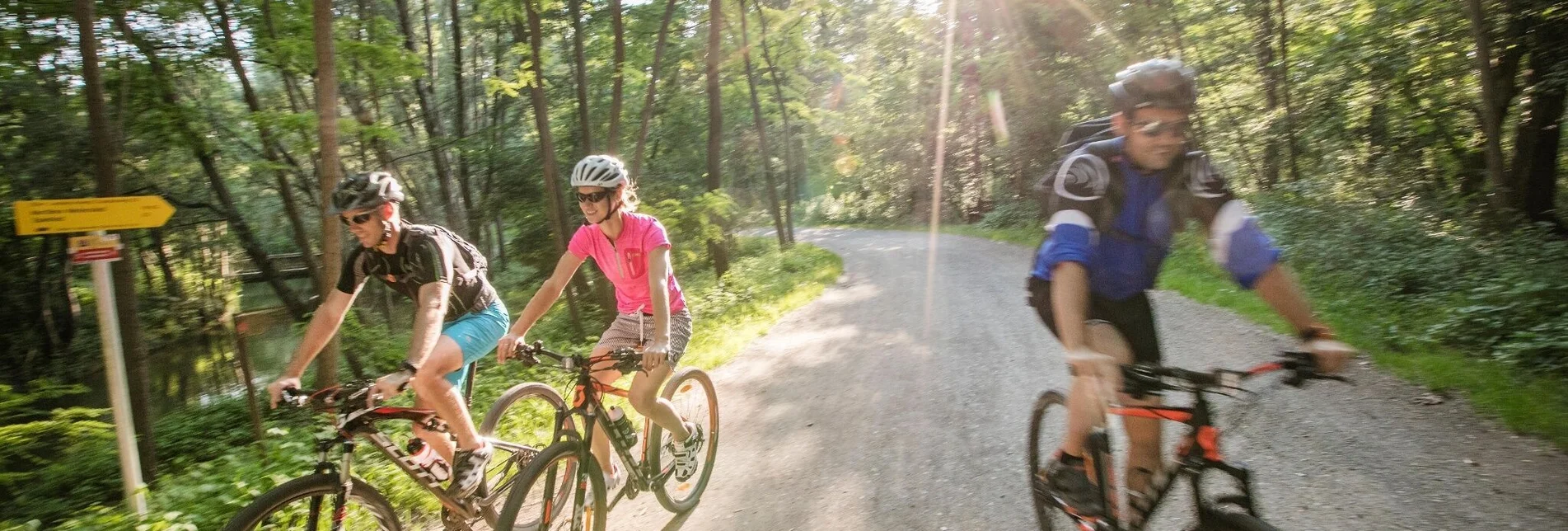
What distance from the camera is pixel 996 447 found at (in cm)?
481

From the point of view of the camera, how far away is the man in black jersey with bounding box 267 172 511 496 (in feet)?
9.73

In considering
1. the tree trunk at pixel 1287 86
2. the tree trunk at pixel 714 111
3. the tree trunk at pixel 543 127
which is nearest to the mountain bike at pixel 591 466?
the tree trunk at pixel 543 127

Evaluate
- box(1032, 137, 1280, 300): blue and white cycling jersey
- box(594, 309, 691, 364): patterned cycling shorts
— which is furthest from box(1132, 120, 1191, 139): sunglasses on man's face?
box(594, 309, 691, 364): patterned cycling shorts

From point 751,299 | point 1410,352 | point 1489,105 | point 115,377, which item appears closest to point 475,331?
point 115,377

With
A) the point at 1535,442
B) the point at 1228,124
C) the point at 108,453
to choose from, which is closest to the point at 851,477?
the point at 1535,442

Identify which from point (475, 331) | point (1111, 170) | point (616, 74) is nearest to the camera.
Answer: point (1111, 170)

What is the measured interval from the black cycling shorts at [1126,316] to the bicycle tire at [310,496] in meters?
2.53

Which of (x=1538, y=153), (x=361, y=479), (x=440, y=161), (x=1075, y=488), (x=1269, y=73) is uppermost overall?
(x=1269, y=73)

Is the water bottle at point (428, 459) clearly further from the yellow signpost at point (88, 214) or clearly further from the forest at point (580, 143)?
the yellow signpost at point (88, 214)

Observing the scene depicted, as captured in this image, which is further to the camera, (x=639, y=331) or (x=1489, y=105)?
(x=1489, y=105)

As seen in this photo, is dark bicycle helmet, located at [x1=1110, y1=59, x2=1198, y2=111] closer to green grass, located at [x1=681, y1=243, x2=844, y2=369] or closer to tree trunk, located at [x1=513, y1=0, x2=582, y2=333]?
green grass, located at [x1=681, y1=243, x2=844, y2=369]

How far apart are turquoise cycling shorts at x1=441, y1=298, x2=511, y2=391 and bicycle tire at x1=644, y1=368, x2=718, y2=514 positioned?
941 millimetres

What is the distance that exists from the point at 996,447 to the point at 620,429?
2470 millimetres

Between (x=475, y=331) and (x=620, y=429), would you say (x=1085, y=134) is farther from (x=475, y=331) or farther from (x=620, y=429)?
(x=475, y=331)
